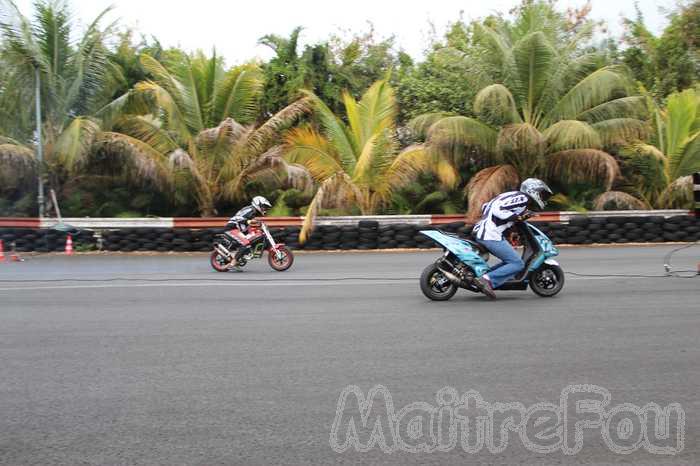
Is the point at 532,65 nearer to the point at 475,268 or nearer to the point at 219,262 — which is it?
the point at 219,262

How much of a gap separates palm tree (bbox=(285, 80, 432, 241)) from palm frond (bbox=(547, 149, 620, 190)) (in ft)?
12.8

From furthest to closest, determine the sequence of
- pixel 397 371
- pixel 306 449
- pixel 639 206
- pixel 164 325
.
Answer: pixel 639 206, pixel 164 325, pixel 397 371, pixel 306 449

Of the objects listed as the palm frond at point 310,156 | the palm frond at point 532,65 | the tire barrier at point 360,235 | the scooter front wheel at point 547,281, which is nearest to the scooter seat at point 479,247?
the scooter front wheel at point 547,281

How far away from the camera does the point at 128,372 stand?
6617 mm

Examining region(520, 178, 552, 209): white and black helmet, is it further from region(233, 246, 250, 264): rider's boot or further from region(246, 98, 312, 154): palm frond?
region(246, 98, 312, 154): palm frond

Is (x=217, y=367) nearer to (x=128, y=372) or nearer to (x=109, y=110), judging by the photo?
(x=128, y=372)

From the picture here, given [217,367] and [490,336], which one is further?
[490,336]

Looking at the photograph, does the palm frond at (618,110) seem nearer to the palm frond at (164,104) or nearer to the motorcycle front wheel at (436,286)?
the palm frond at (164,104)

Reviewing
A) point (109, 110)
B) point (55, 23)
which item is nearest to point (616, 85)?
point (109, 110)

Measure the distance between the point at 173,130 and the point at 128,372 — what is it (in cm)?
1593

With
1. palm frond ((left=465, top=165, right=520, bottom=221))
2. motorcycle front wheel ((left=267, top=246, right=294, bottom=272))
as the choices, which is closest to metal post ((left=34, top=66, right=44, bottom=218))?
motorcycle front wheel ((left=267, top=246, right=294, bottom=272))

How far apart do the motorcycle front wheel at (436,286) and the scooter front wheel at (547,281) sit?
1241mm

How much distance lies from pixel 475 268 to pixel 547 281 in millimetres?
1283

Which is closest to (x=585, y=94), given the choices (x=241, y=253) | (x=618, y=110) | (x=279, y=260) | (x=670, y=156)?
(x=618, y=110)
